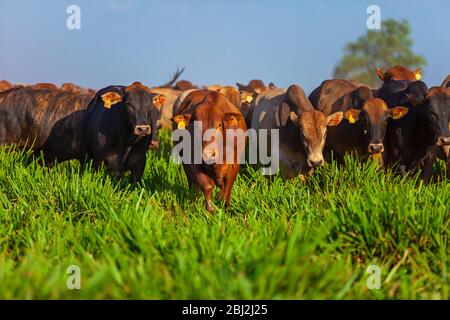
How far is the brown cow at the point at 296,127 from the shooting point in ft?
30.8

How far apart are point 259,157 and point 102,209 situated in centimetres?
399

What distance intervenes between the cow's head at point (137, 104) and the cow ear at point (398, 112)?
2907 millimetres

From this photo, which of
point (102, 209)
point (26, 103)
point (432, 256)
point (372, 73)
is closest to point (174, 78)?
point (26, 103)

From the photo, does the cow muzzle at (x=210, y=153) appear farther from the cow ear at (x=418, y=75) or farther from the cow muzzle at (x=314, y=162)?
the cow ear at (x=418, y=75)

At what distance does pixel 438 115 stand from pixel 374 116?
75 cm

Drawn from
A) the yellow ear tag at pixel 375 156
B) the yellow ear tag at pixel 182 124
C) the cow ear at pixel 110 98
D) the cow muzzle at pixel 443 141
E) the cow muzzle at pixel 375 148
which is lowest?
the yellow ear tag at pixel 375 156

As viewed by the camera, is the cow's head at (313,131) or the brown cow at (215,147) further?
the cow's head at (313,131)

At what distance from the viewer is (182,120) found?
8375mm

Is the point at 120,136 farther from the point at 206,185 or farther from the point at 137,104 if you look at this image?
the point at 206,185

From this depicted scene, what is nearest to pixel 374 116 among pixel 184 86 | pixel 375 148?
pixel 375 148

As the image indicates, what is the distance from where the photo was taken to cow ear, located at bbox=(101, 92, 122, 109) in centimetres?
944

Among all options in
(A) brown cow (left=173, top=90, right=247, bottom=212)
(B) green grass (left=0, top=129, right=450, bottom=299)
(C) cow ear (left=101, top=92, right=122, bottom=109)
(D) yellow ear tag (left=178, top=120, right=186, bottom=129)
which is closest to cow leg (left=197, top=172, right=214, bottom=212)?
(A) brown cow (left=173, top=90, right=247, bottom=212)

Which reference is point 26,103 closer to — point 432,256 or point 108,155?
point 108,155

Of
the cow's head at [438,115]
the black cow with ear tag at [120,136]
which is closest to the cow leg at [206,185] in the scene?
the black cow with ear tag at [120,136]
